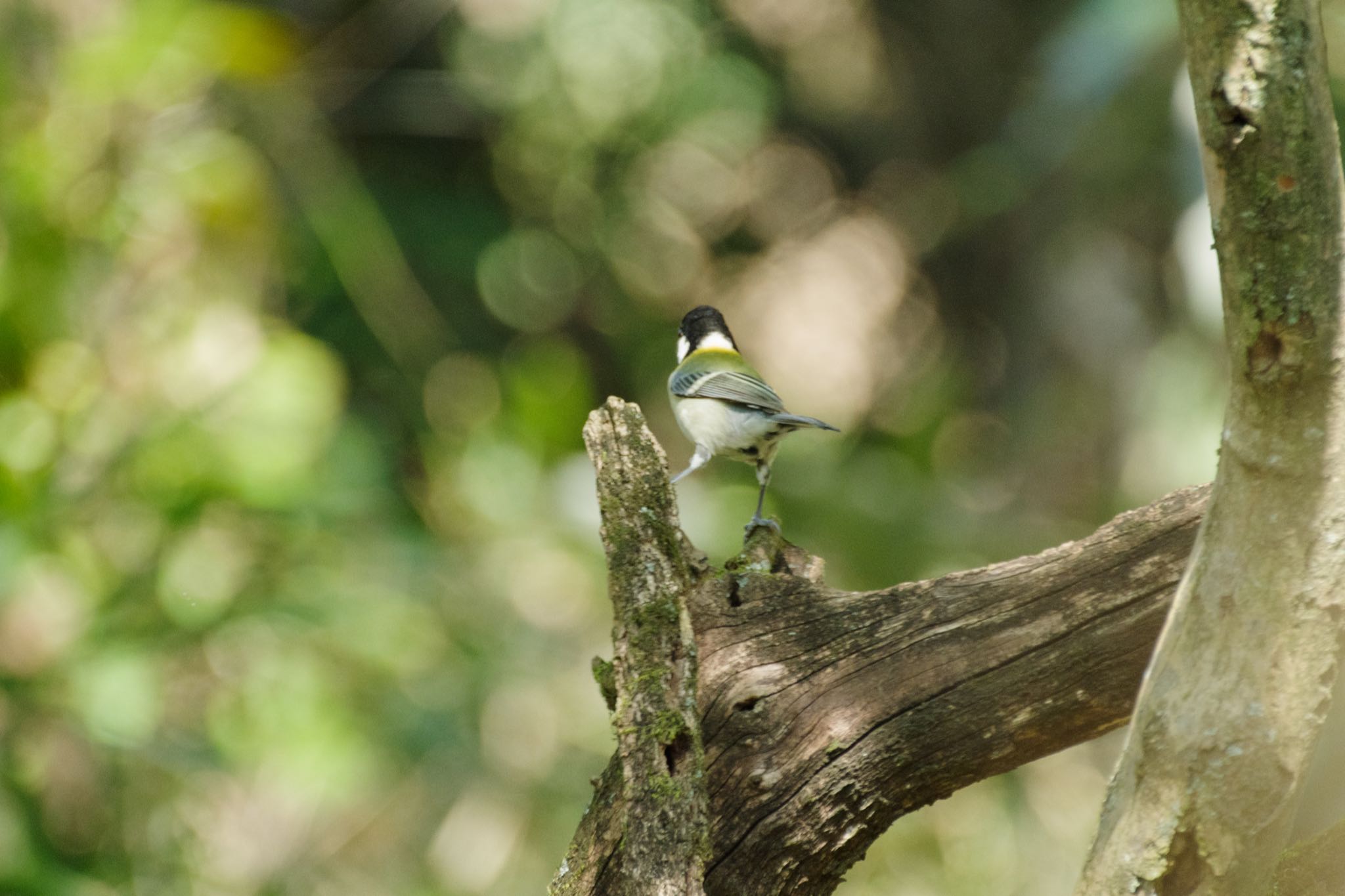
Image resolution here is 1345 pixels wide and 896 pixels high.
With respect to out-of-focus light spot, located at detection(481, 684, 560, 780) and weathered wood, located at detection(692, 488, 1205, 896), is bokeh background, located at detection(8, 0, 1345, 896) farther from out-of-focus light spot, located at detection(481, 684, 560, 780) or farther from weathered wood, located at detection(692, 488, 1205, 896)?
weathered wood, located at detection(692, 488, 1205, 896)

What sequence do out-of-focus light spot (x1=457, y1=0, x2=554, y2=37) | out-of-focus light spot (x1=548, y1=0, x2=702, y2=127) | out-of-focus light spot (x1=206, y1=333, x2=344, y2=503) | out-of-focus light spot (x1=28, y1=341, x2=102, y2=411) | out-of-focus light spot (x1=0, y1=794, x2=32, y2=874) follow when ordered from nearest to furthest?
out-of-focus light spot (x1=0, y1=794, x2=32, y2=874), out-of-focus light spot (x1=28, y1=341, x2=102, y2=411), out-of-focus light spot (x1=206, y1=333, x2=344, y2=503), out-of-focus light spot (x1=548, y1=0, x2=702, y2=127), out-of-focus light spot (x1=457, y1=0, x2=554, y2=37)

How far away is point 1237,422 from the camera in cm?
169

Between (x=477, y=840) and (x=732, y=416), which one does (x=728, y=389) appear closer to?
(x=732, y=416)

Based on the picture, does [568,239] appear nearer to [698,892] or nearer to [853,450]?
[853,450]

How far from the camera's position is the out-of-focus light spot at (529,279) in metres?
8.32

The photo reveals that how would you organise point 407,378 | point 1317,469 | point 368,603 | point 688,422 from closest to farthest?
point 1317,469
point 688,422
point 368,603
point 407,378

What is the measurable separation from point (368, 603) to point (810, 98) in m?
5.06

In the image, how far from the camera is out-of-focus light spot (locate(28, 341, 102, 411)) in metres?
5.16

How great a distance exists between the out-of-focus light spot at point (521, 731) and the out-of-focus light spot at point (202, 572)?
1.30 metres

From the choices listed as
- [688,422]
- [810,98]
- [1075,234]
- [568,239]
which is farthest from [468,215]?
[688,422]

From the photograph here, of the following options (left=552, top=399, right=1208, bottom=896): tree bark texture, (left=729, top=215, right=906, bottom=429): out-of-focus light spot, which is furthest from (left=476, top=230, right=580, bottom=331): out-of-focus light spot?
(left=552, top=399, right=1208, bottom=896): tree bark texture

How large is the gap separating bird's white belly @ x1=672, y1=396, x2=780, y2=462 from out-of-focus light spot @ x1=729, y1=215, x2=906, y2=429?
169 inches

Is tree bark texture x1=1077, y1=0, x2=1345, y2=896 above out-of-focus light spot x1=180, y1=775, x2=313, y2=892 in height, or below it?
below

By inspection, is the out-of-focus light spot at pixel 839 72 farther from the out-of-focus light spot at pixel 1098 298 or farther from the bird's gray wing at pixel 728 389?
the bird's gray wing at pixel 728 389
